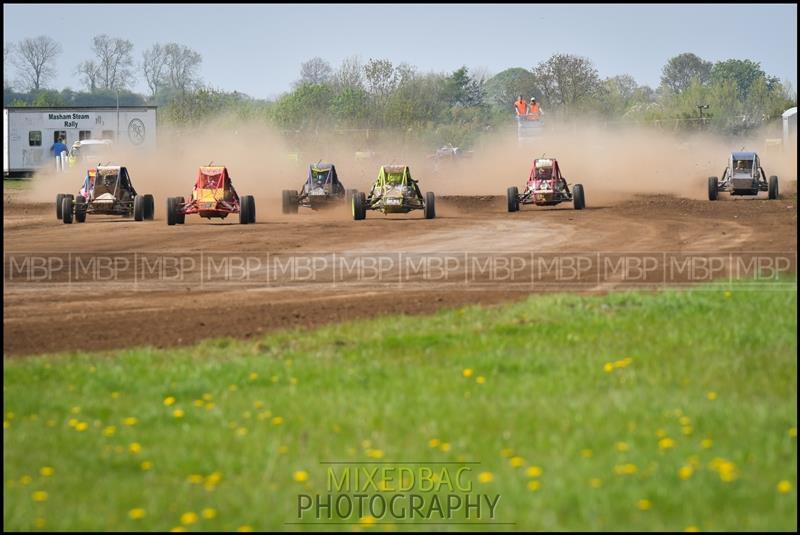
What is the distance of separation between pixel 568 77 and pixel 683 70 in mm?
76776

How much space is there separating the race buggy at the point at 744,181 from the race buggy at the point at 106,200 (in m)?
18.3

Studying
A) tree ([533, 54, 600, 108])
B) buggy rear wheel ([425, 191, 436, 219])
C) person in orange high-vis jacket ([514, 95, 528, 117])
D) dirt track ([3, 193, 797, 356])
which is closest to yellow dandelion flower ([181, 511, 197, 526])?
dirt track ([3, 193, 797, 356])

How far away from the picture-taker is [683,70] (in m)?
165

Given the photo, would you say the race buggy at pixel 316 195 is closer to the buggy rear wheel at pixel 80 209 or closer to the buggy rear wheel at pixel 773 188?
the buggy rear wheel at pixel 80 209

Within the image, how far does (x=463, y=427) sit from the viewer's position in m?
7.96

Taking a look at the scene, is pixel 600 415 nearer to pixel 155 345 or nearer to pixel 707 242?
pixel 155 345

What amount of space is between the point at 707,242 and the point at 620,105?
89092 mm

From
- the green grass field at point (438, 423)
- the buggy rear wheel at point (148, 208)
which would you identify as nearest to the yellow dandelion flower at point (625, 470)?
the green grass field at point (438, 423)

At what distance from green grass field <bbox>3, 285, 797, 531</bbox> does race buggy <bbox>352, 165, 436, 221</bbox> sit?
64.8ft

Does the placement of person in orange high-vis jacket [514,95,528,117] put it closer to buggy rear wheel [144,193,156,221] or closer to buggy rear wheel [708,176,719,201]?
buggy rear wheel [708,176,719,201]

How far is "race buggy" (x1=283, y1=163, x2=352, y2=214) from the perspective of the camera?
116 ft

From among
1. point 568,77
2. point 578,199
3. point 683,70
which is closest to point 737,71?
point 683,70

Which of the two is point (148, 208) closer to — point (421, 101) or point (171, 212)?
point (171, 212)

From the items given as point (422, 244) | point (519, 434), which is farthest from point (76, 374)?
Answer: point (422, 244)
